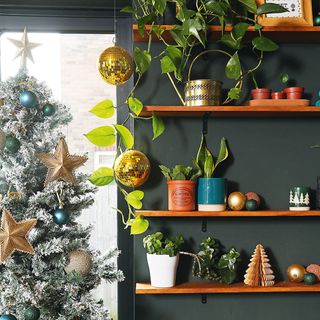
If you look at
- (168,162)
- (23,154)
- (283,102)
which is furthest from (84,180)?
(283,102)

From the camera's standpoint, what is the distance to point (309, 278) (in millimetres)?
2340

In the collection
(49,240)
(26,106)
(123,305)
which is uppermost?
(26,106)

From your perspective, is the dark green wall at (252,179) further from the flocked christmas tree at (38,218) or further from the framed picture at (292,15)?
the flocked christmas tree at (38,218)

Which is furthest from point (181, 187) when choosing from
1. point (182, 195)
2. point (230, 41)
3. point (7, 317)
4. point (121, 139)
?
point (7, 317)

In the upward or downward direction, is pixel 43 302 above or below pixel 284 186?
below

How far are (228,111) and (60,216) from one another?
2.80 ft

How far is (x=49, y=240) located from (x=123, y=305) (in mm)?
697

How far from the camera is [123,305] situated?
256 cm

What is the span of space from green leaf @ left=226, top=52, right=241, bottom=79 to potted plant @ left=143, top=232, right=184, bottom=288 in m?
0.78

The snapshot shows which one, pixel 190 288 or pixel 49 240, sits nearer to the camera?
pixel 49 240

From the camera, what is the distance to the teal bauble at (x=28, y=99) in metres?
2.01

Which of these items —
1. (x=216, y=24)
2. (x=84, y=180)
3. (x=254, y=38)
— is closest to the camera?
(x=84, y=180)

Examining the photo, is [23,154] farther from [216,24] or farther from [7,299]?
[216,24]

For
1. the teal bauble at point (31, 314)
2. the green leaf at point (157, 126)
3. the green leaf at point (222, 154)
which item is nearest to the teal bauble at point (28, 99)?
the green leaf at point (157, 126)
